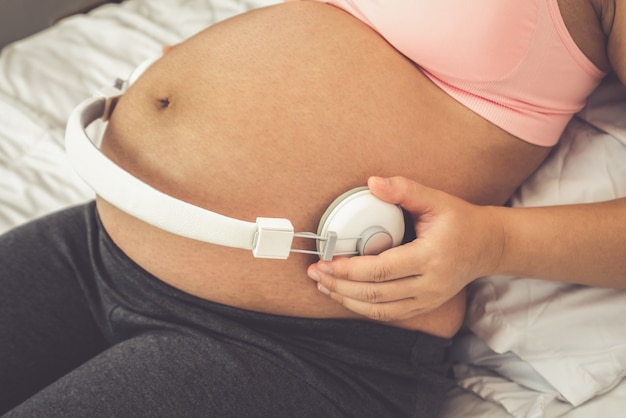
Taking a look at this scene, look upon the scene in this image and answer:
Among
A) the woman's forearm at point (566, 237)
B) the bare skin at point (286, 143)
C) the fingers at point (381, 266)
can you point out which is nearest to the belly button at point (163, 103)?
the bare skin at point (286, 143)

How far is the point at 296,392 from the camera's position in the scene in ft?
2.12

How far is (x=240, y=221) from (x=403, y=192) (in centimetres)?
17

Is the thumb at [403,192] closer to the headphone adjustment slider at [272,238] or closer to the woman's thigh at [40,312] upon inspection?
the headphone adjustment slider at [272,238]

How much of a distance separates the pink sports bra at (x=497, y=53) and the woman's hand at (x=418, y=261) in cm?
15

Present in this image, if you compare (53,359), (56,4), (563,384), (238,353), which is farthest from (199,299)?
(56,4)

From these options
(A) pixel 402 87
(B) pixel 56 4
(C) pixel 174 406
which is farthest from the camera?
(B) pixel 56 4

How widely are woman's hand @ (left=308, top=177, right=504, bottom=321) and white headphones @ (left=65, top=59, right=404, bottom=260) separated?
0.7 inches

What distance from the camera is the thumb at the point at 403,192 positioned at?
62 cm

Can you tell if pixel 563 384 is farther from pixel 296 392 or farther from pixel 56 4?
pixel 56 4

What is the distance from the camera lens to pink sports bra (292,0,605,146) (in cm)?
68

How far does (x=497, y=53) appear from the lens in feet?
2.25

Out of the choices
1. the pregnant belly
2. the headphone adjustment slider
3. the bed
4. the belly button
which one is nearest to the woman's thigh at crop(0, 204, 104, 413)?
the pregnant belly

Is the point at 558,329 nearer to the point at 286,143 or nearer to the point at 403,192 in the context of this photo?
the point at 403,192

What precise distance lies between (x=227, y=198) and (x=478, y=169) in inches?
11.6
